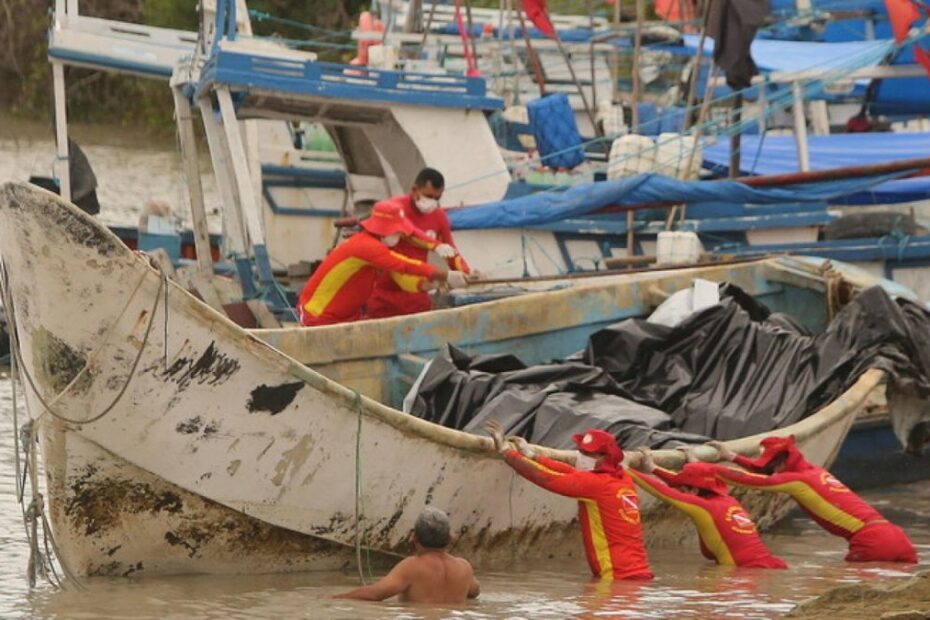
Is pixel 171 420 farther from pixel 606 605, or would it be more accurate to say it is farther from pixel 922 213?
pixel 922 213

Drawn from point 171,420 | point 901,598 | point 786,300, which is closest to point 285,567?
point 171,420

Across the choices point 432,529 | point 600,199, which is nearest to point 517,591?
point 432,529

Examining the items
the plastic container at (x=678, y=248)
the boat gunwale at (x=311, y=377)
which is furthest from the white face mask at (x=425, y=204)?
the boat gunwale at (x=311, y=377)

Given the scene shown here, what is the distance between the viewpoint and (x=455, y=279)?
514 inches

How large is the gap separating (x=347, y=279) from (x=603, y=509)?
384 cm

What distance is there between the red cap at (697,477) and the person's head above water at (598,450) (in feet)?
1.94

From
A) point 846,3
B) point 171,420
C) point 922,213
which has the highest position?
point 846,3

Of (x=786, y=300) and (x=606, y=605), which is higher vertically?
(x=786, y=300)

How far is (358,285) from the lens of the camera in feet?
43.4

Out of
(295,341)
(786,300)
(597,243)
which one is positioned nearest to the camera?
(295,341)

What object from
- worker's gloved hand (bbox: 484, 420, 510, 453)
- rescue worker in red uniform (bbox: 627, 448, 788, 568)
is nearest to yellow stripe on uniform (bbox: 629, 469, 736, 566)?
rescue worker in red uniform (bbox: 627, 448, 788, 568)

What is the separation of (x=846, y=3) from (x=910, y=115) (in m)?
3.30

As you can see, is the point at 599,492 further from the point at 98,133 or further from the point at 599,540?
the point at 98,133

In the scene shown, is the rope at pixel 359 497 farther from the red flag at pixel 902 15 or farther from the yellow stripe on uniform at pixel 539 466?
the red flag at pixel 902 15
